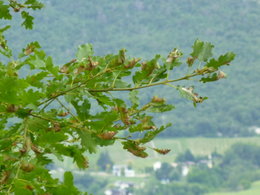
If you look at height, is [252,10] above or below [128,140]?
above

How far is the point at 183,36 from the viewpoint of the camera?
463 feet

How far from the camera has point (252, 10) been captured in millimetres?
143500

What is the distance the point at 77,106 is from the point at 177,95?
335 ft

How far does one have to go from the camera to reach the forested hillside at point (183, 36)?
392 ft

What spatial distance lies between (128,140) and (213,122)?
117m

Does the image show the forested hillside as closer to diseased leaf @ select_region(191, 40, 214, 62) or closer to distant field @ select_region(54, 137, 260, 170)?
distant field @ select_region(54, 137, 260, 170)

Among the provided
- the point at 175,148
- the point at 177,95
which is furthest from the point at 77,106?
the point at 175,148

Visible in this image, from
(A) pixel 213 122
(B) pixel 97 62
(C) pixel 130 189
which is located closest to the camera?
(B) pixel 97 62

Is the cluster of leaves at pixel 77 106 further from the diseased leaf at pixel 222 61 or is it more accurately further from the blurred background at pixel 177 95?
the blurred background at pixel 177 95

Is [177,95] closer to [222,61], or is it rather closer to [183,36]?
[183,36]

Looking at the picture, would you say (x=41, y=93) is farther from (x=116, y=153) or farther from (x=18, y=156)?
(x=116, y=153)

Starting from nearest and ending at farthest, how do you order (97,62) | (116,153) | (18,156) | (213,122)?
(18,156) < (97,62) < (116,153) < (213,122)

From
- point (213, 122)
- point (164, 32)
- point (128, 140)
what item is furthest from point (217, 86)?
point (128, 140)

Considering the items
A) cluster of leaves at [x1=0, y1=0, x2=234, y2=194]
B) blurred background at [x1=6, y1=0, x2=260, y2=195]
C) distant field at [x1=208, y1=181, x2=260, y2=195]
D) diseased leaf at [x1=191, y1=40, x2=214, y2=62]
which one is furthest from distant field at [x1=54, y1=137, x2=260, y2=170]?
diseased leaf at [x1=191, y1=40, x2=214, y2=62]
